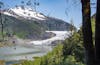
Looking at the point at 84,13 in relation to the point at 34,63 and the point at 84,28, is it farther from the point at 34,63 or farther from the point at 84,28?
the point at 34,63

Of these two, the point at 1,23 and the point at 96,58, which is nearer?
the point at 96,58

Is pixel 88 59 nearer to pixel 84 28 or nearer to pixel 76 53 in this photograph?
pixel 84 28

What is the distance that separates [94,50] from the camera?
23.8ft

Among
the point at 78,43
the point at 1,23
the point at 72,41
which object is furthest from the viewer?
the point at 72,41

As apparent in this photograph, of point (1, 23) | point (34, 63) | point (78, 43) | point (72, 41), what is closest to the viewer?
point (1, 23)

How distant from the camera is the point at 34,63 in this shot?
192ft

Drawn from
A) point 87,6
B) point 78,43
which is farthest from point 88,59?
point 78,43

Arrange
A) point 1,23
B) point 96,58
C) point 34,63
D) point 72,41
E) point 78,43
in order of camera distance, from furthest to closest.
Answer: point 34,63 → point 72,41 → point 78,43 → point 1,23 → point 96,58

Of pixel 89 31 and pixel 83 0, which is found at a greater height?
pixel 83 0

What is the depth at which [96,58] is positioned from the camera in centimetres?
704

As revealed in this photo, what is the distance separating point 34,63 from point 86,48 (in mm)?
51678

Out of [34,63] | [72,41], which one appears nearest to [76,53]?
[72,41]

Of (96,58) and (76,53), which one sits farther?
(76,53)

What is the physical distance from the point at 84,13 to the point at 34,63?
51775 millimetres
